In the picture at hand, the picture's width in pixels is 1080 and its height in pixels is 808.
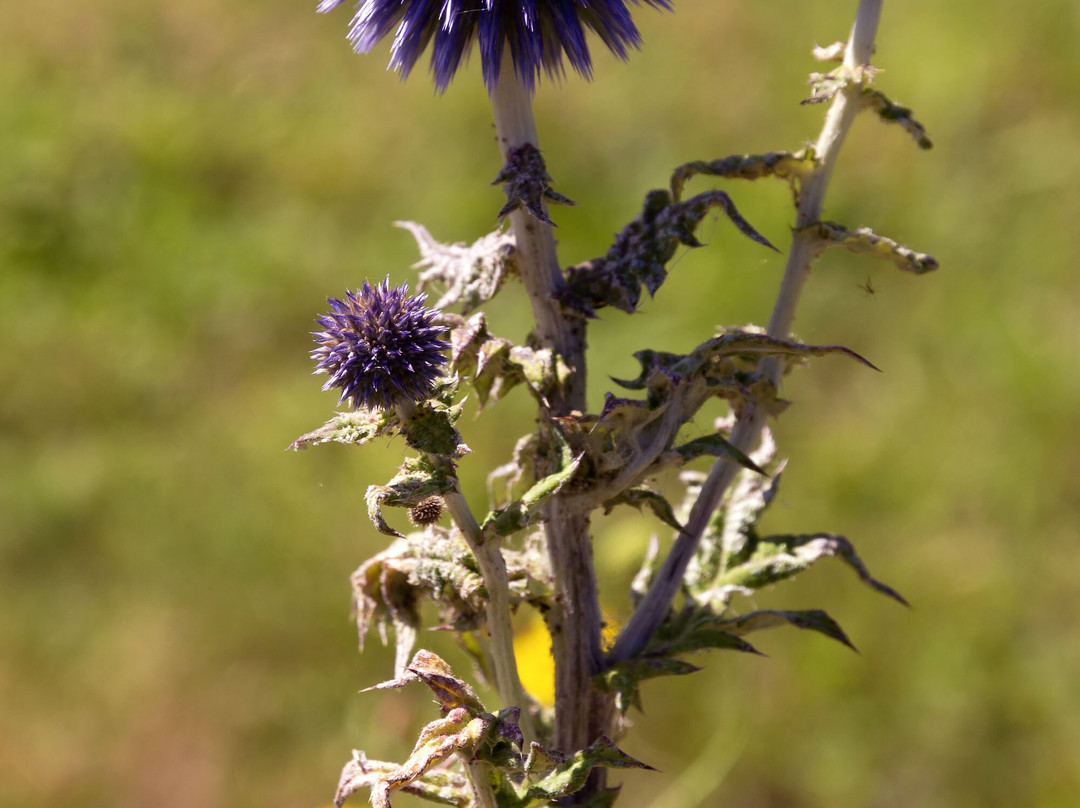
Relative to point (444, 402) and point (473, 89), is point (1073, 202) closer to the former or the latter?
point (473, 89)

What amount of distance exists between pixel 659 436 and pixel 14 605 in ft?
13.9

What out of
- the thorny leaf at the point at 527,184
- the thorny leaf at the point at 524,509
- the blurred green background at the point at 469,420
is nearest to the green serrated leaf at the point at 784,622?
the thorny leaf at the point at 524,509

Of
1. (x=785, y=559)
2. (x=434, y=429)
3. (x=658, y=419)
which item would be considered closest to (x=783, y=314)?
(x=658, y=419)

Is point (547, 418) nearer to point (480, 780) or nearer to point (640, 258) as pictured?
point (640, 258)

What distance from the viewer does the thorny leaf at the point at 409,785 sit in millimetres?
1462

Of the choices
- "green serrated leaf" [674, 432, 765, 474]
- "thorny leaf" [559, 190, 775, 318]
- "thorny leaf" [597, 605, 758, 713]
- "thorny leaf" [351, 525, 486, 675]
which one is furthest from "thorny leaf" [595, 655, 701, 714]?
"thorny leaf" [559, 190, 775, 318]

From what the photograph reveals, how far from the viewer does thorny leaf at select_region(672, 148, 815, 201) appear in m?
1.54

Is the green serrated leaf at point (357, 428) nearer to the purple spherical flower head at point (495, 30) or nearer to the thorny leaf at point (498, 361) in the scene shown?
the thorny leaf at point (498, 361)

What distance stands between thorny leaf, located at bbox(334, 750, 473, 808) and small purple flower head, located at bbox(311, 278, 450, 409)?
0.55 metres

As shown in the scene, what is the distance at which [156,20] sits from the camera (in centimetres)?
660

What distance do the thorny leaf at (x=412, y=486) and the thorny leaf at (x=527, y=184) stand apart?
37 centimetres

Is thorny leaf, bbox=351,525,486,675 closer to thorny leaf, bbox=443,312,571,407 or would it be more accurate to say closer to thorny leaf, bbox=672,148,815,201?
thorny leaf, bbox=443,312,571,407

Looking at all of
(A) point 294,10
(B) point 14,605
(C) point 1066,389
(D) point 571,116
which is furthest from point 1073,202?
(B) point 14,605

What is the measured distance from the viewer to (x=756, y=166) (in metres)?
1.55
